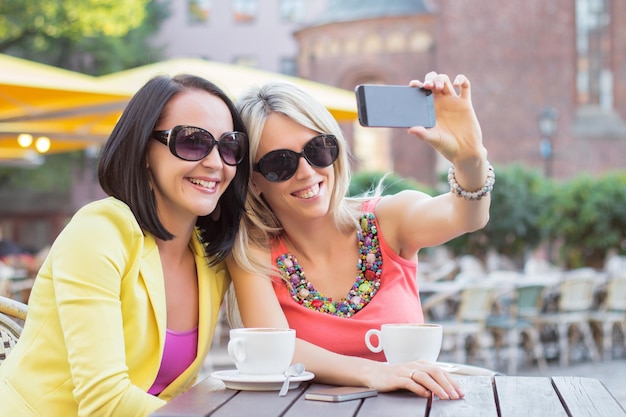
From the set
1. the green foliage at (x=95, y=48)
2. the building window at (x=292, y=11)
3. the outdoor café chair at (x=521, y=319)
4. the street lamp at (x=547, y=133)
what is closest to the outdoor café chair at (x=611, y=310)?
the outdoor café chair at (x=521, y=319)

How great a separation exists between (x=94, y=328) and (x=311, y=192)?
81 cm

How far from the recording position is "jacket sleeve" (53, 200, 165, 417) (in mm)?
2463

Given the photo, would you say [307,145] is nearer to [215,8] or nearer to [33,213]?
[33,213]

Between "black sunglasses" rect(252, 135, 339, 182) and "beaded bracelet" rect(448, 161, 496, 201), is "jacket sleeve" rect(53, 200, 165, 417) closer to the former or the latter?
"black sunglasses" rect(252, 135, 339, 182)

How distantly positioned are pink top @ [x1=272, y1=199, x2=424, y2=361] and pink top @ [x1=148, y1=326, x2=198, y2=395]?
0.33 metres

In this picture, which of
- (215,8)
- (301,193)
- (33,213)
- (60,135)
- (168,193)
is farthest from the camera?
(215,8)

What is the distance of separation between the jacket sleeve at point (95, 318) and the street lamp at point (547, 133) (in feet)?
67.8

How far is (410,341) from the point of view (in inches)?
96.7

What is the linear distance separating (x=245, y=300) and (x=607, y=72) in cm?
2753

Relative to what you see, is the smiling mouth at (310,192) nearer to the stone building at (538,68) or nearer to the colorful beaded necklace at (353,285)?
the colorful beaded necklace at (353,285)

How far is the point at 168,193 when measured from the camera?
281 cm

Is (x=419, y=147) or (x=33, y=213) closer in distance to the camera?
(x=419, y=147)

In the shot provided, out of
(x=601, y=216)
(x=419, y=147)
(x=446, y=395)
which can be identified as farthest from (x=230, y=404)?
(x=419, y=147)

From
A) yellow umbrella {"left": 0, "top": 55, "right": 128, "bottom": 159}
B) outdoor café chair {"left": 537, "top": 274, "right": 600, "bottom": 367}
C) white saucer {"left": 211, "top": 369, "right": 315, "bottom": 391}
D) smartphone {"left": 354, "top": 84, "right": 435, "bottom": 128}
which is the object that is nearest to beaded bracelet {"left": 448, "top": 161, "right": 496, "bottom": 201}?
A: smartphone {"left": 354, "top": 84, "right": 435, "bottom": 128}
